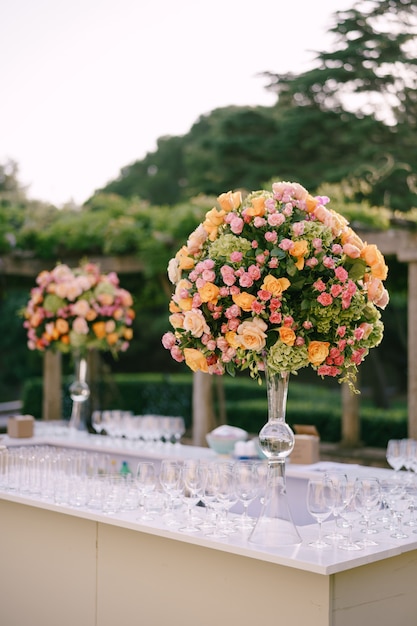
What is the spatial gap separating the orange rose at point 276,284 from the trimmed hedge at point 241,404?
8623mm

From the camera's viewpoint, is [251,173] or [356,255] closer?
[356,255]

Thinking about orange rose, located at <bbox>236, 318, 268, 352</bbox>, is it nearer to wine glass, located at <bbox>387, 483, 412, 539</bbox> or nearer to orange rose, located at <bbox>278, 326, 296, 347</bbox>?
orange rose, located at <bbox>278, 326, 296, 347</bbox>

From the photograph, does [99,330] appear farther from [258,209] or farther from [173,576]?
[258,209]

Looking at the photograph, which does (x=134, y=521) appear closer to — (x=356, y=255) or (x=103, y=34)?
(x=356, y=255)

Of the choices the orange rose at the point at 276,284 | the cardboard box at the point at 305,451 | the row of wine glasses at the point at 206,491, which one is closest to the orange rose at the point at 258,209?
the orange rose at the point at 276,284

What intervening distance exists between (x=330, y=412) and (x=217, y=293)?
9.07 meters

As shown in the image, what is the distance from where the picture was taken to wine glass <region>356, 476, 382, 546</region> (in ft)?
10.9

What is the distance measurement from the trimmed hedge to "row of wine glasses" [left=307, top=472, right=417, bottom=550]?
8.07 metres

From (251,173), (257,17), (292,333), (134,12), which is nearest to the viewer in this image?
(292,333)

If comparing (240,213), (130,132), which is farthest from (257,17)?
(240,213)

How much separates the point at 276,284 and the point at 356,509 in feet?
2.83

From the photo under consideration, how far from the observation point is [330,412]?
A: 12.1 metres

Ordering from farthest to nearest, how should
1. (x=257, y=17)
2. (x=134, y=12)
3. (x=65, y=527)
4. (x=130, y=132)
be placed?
(x=130, y=132)
(x=257, y=17)
(x=134, y=12)
(x=65, y=527)

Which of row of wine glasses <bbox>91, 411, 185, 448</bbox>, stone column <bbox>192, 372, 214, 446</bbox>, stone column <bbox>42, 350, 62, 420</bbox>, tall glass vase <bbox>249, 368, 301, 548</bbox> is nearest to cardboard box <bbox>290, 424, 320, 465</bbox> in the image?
row of wine glasses <bbox>91, 411, 185, 448</bbox>
